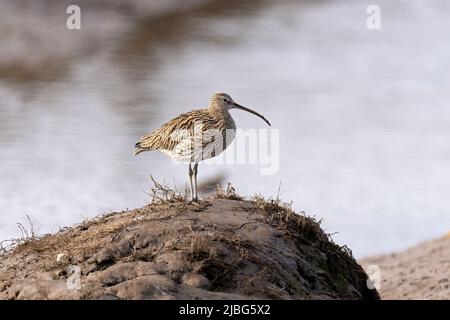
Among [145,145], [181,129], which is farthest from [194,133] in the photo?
[145,145]

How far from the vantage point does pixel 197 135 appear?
35.3 ft

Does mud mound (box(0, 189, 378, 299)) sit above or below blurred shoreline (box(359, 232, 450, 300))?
above

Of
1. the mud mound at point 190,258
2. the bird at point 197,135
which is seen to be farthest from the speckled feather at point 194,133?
the mud mound at point 190,258

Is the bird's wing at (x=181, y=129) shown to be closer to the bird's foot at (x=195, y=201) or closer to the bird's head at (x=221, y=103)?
the bird's head at (x=221, y=103)

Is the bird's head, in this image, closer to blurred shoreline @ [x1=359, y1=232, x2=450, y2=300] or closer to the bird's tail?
the bird's tail

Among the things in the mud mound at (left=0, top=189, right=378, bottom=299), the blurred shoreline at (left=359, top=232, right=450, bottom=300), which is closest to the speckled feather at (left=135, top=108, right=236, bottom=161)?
the mud mound at (left=0, top=189, right=378, bottom=299)

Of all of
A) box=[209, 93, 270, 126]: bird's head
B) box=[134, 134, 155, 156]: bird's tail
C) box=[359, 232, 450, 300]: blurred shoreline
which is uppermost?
box=[209, 93, 270, 126]: bird's head

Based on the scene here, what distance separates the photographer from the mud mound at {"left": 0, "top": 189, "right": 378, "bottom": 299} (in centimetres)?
874

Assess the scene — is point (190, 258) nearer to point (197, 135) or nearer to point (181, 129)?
point (197, 135)

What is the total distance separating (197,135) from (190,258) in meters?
2.03

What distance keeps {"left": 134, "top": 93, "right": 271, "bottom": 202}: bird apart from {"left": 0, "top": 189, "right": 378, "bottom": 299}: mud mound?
0.50 meters

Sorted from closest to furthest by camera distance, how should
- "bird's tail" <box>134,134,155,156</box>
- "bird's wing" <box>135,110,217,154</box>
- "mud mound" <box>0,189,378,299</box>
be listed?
"mud mound" <box>0,189,378,299</box> → "bird's wing" <box>135,110,217,154</box> → "bird's tail" <box>134,134,155,156</box>

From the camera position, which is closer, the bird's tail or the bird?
the bird
